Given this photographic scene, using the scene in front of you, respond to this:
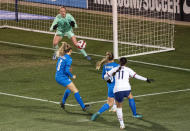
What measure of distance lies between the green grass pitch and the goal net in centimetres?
98

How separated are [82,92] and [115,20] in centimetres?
541

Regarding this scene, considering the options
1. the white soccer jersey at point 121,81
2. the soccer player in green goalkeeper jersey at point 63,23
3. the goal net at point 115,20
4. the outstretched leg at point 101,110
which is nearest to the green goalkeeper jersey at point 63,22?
the soccer player in green goalkeeper jersey at point 63,23

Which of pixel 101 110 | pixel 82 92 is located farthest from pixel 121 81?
pixel 82 92

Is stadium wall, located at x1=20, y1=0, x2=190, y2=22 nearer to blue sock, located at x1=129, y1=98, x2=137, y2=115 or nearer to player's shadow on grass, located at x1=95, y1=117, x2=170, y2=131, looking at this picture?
blue sock, located at x1=129, y1=98, x2=137, y2=115

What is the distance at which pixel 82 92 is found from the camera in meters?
17.5

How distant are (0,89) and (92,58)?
241 inches

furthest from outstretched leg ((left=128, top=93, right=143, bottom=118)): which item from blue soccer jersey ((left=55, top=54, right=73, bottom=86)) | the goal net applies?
the goal net

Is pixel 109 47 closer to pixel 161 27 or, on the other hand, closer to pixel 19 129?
pixel 161 27

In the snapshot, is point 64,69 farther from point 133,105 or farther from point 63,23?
point 63,23

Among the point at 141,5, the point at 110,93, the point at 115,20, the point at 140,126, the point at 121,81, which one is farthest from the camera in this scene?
the point at 141,5

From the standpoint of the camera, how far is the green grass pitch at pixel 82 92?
14.1m

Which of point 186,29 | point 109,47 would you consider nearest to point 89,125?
point 109,47

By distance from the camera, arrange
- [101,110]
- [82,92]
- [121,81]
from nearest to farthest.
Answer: [121,81], [101,110], [82,92]

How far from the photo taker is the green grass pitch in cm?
1408
